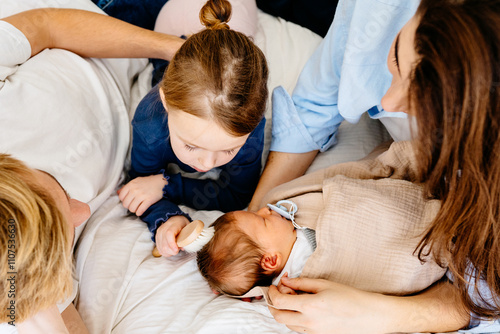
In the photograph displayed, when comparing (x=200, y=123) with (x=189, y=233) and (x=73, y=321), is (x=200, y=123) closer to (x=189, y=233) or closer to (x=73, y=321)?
(x=189, y=233)

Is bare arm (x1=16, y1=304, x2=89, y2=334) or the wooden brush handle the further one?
the wooden brush handle

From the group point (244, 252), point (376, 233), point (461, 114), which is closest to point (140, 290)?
point (244, 252)

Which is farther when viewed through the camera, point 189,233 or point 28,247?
point 189,233

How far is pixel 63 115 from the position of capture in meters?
1.06

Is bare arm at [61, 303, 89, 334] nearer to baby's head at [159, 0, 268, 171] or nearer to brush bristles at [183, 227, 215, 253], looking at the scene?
brush bristles at [183, 227, 215, 253]

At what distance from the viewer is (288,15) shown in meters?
A: 1.62

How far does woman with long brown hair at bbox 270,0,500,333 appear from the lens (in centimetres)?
60

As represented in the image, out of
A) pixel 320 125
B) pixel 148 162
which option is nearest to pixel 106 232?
pixel 148 162

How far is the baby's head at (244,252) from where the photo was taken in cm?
101

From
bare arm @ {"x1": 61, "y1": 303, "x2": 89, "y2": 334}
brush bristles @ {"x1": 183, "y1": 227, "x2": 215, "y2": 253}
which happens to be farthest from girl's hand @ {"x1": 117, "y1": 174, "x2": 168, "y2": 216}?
bare arm @ {"x1": 61, "y1": 303, "x2": 89, "y2": 334}

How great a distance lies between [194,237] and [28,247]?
1.46 feet

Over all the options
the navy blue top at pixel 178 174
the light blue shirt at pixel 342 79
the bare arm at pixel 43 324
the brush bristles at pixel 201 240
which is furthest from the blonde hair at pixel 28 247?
the light blue shirt at pixel 342 79

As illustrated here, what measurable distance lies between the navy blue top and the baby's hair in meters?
0.19

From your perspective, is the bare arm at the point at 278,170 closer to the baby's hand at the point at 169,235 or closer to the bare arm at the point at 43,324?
the baby's hand at the point at 169,235
